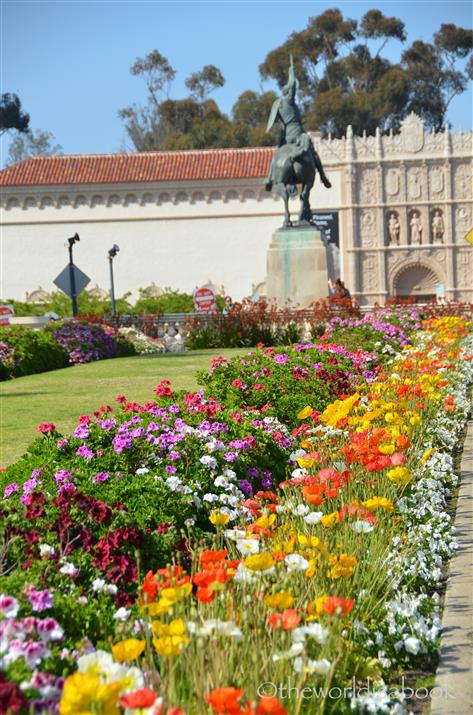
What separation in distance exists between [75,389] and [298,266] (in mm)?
10026

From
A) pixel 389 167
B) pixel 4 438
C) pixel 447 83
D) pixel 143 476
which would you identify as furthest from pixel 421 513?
pixel 447 83

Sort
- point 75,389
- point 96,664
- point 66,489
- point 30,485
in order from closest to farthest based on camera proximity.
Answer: point 96,664 → point 66,489 → point 30,485 → point 75,389

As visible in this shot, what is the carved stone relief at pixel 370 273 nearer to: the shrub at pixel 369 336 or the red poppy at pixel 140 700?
the shrub at pixel 369 336

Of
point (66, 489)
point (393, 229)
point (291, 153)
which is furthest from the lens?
point (393, 229)

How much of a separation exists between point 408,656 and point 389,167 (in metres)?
58.5

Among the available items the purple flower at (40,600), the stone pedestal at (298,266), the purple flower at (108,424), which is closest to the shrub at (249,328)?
the stone pedestal at (298,266)

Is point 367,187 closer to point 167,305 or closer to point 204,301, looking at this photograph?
point 167,305

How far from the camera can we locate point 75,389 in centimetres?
1423

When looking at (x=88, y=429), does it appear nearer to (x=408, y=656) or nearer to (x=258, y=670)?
(x=408, y=656)

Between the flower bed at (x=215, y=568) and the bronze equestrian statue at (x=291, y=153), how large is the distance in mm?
16630

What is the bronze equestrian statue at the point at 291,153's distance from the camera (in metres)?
23.2

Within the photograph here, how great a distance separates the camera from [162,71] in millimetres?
80062

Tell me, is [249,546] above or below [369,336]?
below

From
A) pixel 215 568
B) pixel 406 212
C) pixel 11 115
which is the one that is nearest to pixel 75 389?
pixel 215 568
